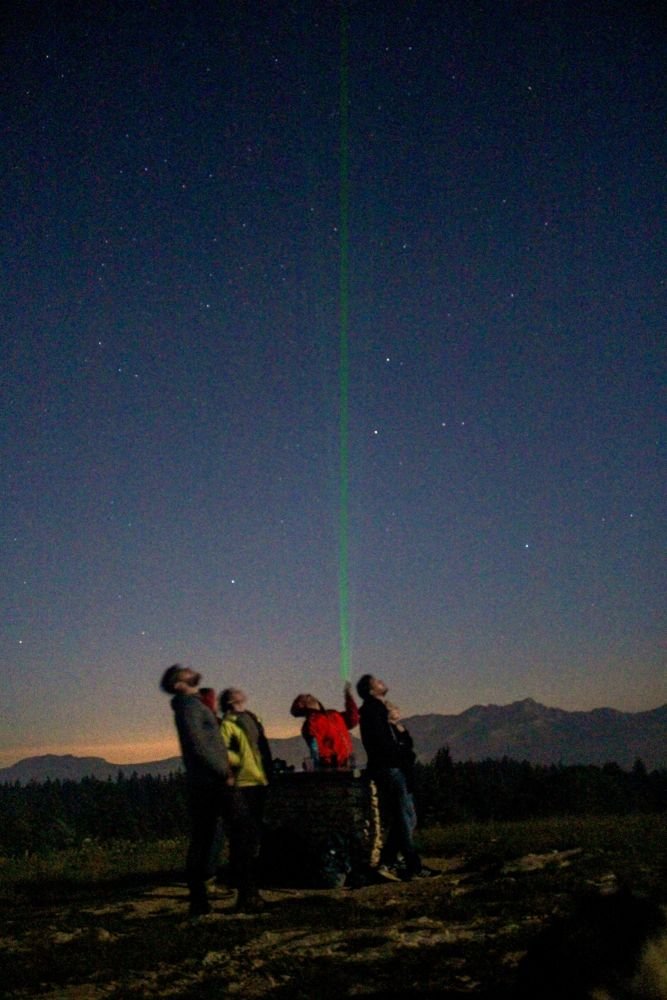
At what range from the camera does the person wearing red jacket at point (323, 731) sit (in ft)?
32.6

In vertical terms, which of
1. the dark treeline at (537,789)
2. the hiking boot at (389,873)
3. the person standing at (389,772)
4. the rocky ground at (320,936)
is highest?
the person standing at (389,772)

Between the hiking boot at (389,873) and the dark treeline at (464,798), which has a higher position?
the hiking boot at (389,873)

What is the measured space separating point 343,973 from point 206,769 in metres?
2.76

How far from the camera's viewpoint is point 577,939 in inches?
138

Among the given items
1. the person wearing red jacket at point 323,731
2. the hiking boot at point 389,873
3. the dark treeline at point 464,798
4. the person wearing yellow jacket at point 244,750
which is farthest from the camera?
the dark treeline at point 464,798

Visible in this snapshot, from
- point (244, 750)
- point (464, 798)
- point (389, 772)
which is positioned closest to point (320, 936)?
point (244, 750)

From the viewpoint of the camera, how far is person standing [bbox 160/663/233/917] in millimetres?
7316

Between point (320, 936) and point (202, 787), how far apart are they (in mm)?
1884

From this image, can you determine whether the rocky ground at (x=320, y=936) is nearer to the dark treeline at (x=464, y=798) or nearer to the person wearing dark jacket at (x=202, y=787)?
the person wearing dark jacket at (x=202, y=787)

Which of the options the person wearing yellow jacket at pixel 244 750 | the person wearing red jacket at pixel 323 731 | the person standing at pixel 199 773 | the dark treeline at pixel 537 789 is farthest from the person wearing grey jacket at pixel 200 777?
the dark treeline at pixel 537 789

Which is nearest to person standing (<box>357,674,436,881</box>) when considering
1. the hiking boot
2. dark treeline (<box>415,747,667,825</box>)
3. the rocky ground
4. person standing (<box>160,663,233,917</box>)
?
the hiking boot

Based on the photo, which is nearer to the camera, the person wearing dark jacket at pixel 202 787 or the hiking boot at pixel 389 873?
the person wearing dark jacket at pixel 202 787

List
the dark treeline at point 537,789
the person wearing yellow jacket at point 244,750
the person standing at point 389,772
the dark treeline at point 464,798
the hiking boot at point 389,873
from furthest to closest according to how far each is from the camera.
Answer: the dark treeline at point 537,789
the dark treeline at point 464,798
the person standing at point 389,772
the hiking boot at point 389,873
the person wearing yellow jacket at point 244,750

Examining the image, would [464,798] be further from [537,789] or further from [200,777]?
[200,777]
